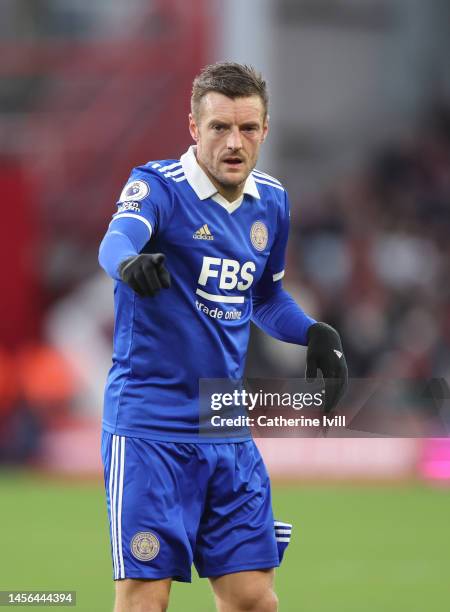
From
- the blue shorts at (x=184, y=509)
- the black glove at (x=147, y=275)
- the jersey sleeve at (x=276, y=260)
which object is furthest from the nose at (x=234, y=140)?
the blue shorts at (x=184, y=509)

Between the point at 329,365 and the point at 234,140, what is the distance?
80 cm

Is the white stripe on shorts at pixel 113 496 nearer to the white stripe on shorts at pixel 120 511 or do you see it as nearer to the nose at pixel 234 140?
the white stripe on shorts at pixel 120 511

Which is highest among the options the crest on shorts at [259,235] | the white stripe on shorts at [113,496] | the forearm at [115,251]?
the crest on shorts at [259,235]

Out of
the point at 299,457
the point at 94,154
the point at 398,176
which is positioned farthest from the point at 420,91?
the point at 299,457

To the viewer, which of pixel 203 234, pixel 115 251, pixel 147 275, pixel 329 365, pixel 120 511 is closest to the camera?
pixel 147 275

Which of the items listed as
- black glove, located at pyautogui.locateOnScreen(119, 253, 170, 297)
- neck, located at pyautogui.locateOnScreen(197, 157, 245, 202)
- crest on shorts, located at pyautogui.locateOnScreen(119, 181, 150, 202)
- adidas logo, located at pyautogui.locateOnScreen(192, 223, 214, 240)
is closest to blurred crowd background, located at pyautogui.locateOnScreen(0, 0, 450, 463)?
neck, located at pyautogui.locateOnScreen(197, 157, 245, 202)

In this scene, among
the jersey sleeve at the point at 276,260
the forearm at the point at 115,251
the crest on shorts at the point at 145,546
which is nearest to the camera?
the forearm at the point at 115,251

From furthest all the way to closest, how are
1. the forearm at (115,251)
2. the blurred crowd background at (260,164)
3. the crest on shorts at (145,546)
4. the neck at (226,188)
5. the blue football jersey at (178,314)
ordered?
the blurred crowd background at (260,164) → the neck at (226,188) → the blue football jersey at (178,314) → the crest on shorts at (145,546) → the forearm at (115,251)

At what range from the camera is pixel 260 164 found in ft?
47.6

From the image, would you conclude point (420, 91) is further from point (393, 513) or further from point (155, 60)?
point (393, 513)

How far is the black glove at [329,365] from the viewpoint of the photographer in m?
4.27

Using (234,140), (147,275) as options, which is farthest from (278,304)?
(147,275)

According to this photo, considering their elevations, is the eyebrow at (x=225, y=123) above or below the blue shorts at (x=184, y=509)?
above

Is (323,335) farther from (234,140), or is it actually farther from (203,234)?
(234,140)
